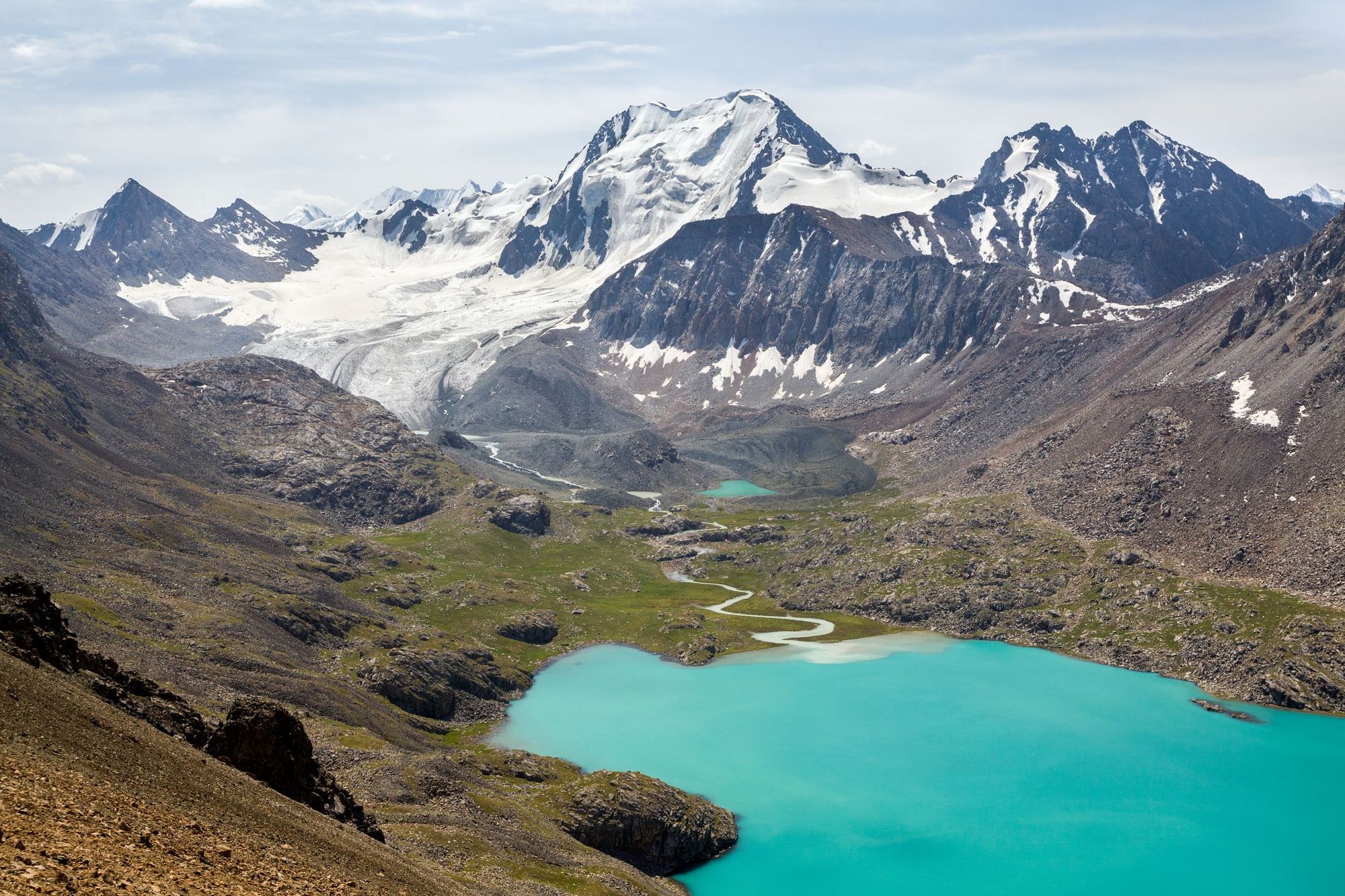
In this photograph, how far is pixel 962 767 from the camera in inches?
4656

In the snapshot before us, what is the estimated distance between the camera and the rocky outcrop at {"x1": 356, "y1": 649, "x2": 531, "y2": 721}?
126 m

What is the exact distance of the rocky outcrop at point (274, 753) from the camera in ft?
204

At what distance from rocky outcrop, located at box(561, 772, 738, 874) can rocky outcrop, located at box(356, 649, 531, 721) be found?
115 feet

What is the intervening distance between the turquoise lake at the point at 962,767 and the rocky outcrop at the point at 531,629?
8673 mm

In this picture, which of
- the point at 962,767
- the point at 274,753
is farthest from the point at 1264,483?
the point at 274,753

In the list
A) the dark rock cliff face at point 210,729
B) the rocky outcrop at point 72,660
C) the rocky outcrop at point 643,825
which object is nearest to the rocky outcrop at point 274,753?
the dark rock cliff face at point 210,729

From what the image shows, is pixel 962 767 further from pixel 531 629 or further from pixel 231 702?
pixel 231 702

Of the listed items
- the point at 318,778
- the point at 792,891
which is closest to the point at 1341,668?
the point at 792,891

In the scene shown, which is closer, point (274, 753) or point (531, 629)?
point (274, 753)

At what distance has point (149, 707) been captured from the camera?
61.5 m

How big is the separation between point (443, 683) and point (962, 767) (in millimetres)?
62082

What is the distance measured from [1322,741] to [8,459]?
167593 millimetres

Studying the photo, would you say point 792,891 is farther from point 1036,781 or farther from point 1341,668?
point 1341,668

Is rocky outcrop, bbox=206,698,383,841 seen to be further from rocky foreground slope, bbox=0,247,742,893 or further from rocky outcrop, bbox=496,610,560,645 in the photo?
rocky outcrop, bbox=496,610,560,645
